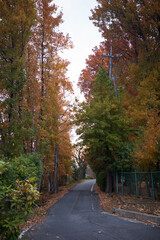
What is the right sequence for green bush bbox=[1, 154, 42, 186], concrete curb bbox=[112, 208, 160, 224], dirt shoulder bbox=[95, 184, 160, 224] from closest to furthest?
green bush bbox=[1, 154, 42, 186], concrete curb bbox=[112, 208, 160, 224], dirt shoulder bbox=[95, 184, 160, 224]

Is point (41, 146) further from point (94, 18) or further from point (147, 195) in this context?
point (94, 18)

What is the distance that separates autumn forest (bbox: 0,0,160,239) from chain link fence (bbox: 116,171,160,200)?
50 cm

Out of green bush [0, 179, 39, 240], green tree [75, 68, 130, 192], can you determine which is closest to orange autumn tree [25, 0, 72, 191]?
green tree [75, 68, 130, 192]

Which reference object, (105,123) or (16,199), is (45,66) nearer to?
(105,123)

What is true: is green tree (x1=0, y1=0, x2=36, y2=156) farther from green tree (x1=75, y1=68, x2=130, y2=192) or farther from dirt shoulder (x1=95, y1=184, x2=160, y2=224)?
green tree (x1=75, y1=68, x2=130, y2=192)

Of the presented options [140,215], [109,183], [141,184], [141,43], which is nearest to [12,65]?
[140,215]

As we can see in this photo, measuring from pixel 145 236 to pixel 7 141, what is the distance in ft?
23.9

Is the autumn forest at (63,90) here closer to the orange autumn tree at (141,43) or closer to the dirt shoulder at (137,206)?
the orange autumn tree at (141,43)

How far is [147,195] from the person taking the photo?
1207 cm

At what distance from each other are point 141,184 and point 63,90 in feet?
35.3

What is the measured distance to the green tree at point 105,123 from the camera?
15852 mm

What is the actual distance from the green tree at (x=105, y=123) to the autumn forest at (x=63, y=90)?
8 centimetres

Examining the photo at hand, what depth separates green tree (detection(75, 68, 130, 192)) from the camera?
15.9m

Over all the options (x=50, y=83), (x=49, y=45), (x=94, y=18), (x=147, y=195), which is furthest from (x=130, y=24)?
(x=147, y=195)
